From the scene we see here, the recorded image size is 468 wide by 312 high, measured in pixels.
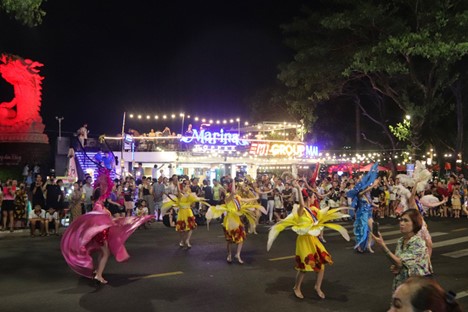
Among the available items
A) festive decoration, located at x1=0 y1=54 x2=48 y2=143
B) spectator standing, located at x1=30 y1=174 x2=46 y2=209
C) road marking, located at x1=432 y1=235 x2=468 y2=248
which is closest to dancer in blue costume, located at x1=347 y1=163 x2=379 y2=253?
road marking, located at x1=432 y1=235 x2=468 y2=248

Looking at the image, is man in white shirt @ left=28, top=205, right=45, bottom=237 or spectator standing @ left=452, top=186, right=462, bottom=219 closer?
man in white shirt @ left=28, top=205, right=45, bottom=237

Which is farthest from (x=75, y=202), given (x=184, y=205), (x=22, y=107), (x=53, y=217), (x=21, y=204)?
(x=22, y=107)

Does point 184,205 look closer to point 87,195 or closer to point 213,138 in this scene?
point 87,195

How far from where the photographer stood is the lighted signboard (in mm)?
24061

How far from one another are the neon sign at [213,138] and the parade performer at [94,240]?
1441 cm

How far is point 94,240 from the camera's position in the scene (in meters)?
8.02

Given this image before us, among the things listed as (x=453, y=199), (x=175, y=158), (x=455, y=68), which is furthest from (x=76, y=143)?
(x=455, y=68)

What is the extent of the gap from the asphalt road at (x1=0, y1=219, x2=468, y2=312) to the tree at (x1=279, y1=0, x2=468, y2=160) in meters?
11.8

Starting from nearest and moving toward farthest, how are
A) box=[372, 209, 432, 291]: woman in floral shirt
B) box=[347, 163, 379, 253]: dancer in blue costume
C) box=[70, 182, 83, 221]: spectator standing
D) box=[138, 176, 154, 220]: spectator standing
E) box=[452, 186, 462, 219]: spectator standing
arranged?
1. box=[372, 209, 432, 291]: woman in floral shirt
2. box=[347, 163, 379, 253]: dancer in blue costume
3. box=[70, 182, 83, 221]: spectator standing
4. box=[138, 176, 154, 220]: spectator standing
5. box=[452, 186, 462, 219]: spectator standing

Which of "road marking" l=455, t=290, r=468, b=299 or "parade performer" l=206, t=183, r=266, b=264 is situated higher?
"parade performer" l=206, t=183, r=266, b=264

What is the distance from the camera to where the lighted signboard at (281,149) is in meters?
24.1

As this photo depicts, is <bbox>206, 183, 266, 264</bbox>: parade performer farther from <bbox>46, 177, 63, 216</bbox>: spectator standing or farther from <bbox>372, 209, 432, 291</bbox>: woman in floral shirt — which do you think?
<bbox>46, 177, 63, 216</bbox>: spectator standing

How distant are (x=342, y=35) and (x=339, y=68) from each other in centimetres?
183

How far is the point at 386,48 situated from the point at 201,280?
17.5m
